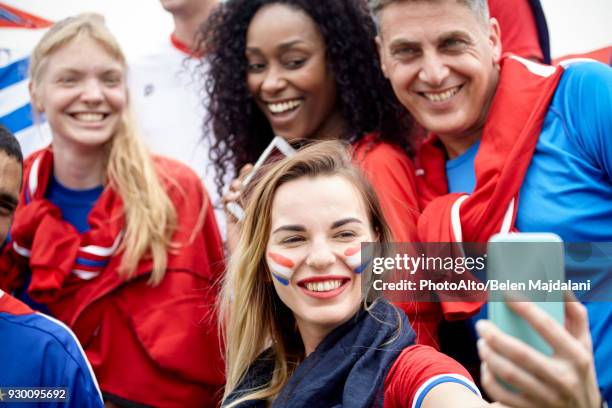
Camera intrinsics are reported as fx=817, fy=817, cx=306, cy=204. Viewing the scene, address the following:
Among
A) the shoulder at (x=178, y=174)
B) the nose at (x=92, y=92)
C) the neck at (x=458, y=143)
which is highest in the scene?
the nose at (x=92, y=92)

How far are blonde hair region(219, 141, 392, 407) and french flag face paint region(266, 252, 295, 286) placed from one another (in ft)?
0.38

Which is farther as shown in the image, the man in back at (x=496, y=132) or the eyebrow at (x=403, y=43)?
the eyebrow at (x=403, y=43)

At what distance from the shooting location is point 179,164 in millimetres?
3273

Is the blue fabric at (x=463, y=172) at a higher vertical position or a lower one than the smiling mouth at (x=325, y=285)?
higher

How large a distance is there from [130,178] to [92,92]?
1.24 ft

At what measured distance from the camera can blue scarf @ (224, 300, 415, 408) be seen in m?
1.70

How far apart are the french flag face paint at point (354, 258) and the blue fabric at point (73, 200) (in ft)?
5.03

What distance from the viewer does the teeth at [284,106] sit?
3.05 metres

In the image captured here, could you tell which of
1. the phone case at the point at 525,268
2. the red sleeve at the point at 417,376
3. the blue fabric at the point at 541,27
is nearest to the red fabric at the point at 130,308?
the red sleeve at the point at 417,376

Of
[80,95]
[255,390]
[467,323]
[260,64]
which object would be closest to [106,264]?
[80,95]

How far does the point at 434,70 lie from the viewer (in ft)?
7.92

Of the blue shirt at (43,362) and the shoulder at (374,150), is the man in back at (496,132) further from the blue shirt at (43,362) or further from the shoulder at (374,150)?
the blue shirt at (43,362)

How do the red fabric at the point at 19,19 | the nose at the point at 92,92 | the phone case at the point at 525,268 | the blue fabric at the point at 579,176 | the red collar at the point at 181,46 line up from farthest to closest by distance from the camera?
the red fabric at the point at 19,19 < the red collar at the point at 181,46 < the nose at the point at 92,92 < the blue fabric at the point at 579,176 < the phone case at the point at 525,268

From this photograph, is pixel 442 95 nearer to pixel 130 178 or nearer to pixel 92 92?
pixel 130 178
